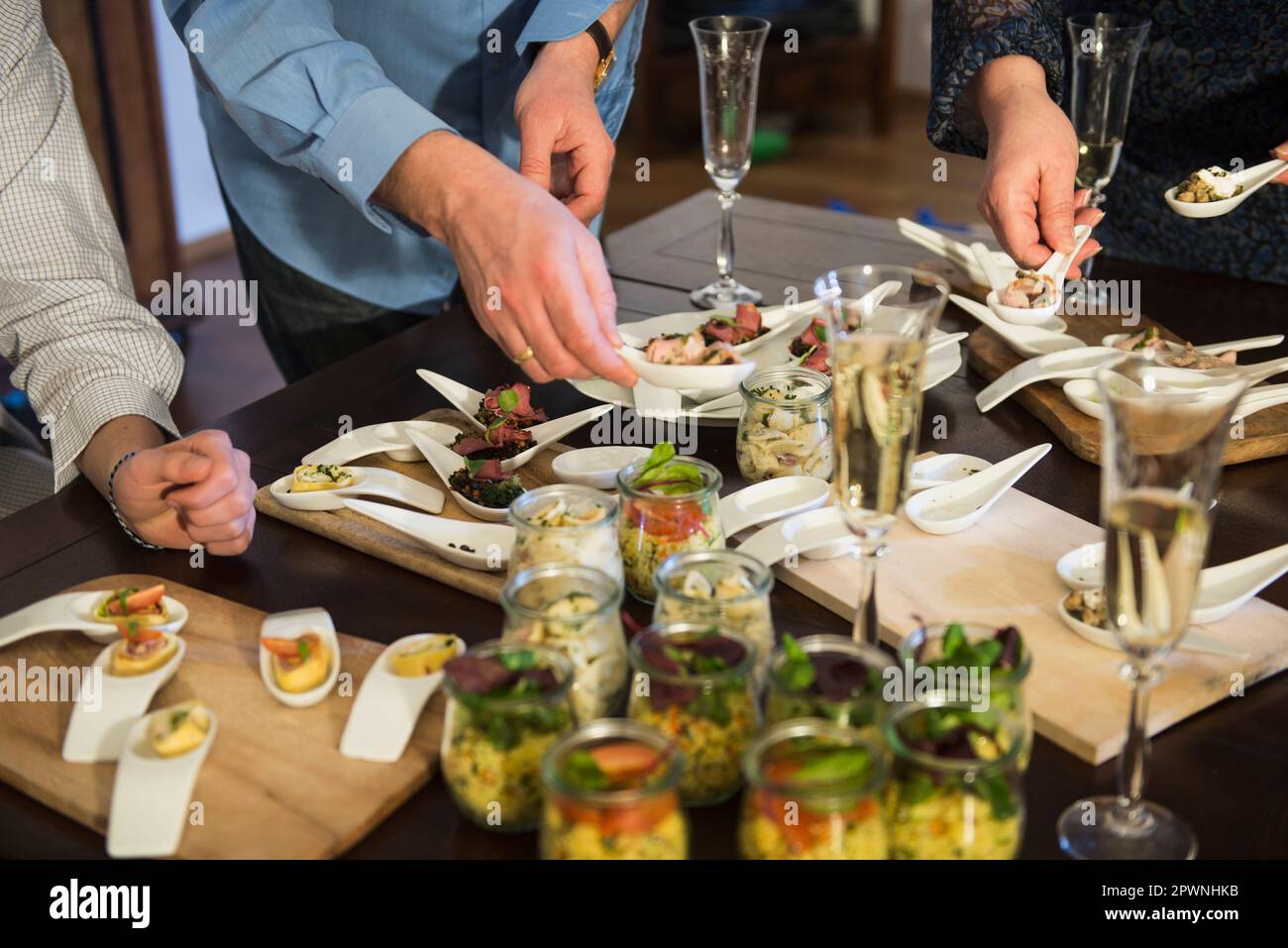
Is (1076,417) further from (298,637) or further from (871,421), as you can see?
(298,637)

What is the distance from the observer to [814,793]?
78 cm

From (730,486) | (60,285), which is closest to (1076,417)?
(730,486)

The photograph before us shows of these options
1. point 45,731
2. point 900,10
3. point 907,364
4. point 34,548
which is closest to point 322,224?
point 34,548

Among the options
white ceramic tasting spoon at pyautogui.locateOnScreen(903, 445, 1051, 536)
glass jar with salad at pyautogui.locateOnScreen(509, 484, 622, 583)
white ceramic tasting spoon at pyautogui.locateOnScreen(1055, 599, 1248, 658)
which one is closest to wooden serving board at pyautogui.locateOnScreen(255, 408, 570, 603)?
glass jar with salad at pyautogui.locateOnScreen(509, 484, 622, 583)

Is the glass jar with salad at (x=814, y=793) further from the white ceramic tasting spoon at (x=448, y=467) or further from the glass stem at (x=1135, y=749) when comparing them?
the white ceramic tasting spoon at (x=448, y=467)

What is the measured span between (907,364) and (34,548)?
0.97 meters

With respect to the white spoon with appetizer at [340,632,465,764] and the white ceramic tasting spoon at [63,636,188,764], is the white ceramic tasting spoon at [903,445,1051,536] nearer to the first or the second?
the white spoon with appetizer at [340,632,465,764]

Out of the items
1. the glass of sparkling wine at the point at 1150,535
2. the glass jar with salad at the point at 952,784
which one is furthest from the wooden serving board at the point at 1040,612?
the glass jar with salad at the point at 952,784

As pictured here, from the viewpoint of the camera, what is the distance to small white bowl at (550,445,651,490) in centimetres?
147

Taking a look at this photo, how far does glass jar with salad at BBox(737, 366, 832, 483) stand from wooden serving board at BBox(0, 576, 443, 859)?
1.70 ft

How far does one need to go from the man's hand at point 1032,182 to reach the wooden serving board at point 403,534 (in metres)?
0.71

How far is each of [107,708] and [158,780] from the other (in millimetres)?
139

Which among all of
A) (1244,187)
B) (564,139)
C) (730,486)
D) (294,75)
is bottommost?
(730,486)

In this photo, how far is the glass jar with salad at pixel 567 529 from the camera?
113 cm
